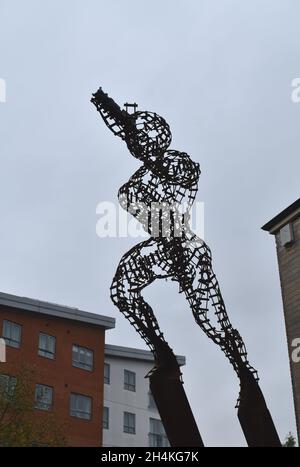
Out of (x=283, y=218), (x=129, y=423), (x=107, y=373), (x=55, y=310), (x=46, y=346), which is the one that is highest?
(x=55, y=310)

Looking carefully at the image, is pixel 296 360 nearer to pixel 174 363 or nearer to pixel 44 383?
pixel 174 363

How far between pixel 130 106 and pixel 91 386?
69.5 ft

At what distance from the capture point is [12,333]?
1304 inches

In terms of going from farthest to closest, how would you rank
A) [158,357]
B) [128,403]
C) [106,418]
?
[128,403], [106,418], [158,357]

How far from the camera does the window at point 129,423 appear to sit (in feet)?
129

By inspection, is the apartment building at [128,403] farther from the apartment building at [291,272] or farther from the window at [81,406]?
the apartment building at [291,272]

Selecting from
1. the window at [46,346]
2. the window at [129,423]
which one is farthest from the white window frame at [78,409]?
the window at [129,423]

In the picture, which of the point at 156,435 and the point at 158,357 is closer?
the point at 158,357

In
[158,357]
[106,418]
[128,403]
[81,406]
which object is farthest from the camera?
[128,403]

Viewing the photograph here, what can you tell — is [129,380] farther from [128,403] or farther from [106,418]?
[106,418]

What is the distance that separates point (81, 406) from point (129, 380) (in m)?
6.63

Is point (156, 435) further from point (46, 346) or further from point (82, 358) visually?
point (46, 346)

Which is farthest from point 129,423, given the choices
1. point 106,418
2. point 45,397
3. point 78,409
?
point 45,397

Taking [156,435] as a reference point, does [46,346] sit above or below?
above
